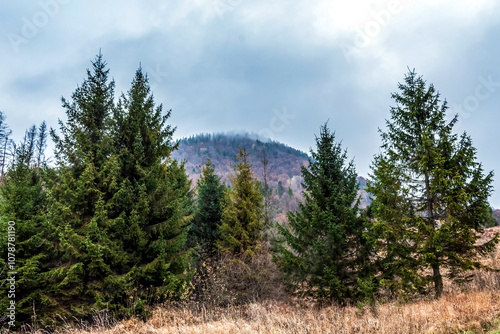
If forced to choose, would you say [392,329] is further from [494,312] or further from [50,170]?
[50,170]

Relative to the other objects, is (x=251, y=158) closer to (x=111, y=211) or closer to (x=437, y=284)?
(x=111, y=211)

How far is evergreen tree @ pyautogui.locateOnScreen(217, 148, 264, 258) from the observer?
16.3 metres

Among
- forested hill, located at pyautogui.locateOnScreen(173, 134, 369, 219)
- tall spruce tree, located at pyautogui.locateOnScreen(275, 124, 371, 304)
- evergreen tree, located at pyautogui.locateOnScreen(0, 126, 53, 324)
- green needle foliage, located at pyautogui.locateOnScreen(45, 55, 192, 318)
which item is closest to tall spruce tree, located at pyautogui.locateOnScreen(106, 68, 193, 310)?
green needle foliage, located at pyautogui.locateOnScreen(45, 55, 192, 318)

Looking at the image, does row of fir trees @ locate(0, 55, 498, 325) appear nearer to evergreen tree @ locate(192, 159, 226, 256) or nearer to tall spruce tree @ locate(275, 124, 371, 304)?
tall spruce tree @ locate(275, 124, 371, 304)

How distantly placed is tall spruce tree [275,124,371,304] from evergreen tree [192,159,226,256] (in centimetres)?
670

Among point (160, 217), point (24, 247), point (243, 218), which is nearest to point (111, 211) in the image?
point (160, 217)

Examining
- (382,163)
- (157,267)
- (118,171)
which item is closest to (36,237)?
(118,171)

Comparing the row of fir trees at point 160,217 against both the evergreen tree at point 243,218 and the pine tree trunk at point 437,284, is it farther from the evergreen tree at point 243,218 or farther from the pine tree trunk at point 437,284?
the evergreen tree at point 243,218

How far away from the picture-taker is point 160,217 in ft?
35.0

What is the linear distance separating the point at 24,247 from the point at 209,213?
389 inches

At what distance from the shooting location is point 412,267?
9141 mm

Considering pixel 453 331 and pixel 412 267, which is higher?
pixel 412 267

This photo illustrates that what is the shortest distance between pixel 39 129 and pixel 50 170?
34.8 meters

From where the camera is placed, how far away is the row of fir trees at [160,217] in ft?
29.1
